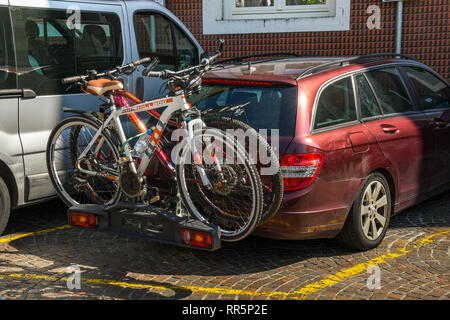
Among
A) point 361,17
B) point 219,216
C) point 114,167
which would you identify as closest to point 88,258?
point 114,167

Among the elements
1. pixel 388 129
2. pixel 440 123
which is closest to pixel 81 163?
pixel 388 129

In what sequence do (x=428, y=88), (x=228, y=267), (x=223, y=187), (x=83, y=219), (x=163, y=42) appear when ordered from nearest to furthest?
(x=223, y=187), (x=83, y=219), (x=228, y=267), (x=428, y=88), (x=163, y=42)

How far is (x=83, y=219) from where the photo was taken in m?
4.85

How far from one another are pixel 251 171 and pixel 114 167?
4.96ft

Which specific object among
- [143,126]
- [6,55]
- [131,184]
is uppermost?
[6,55]

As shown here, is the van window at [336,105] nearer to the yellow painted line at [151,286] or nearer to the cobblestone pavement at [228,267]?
the cobblestone pavement at [228,267]

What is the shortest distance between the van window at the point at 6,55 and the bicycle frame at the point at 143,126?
971 mm

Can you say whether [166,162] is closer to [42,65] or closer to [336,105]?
[336,105]

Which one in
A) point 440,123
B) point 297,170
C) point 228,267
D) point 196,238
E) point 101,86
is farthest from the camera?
point 440,123

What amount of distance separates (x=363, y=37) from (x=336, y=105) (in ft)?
20.0

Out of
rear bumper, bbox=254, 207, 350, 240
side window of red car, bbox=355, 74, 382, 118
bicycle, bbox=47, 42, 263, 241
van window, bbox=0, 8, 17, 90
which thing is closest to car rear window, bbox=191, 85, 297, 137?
bicycle, bbox=47, 42, 263, 241

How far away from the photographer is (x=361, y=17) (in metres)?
10.7

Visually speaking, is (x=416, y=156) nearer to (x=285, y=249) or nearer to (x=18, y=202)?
(x=285, y=249)

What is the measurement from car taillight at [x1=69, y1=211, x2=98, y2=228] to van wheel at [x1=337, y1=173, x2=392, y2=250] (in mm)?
2017
